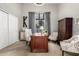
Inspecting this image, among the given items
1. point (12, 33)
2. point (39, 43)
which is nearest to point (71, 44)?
point (39, 43)

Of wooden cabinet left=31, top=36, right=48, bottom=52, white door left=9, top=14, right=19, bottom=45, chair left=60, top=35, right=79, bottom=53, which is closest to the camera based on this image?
chair left=60, top=35, right=79, bottom=53

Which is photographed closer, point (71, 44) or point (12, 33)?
point (71, 44)

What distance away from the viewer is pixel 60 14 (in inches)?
139

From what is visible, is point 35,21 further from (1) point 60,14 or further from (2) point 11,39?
(2) point 11,39

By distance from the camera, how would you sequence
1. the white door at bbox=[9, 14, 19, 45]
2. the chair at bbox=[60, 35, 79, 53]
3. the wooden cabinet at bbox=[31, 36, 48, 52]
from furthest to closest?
the wooden cabinet at bbox=[31, 36, 48, 52] < the white door at bbox=[9, 14, 19, 45] < the chair at bbox=[60, 35, 79, 53]

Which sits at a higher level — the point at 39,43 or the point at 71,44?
the point at 71,44

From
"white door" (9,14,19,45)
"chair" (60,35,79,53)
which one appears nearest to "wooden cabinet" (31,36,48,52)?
"white door" (9,14,19,45)

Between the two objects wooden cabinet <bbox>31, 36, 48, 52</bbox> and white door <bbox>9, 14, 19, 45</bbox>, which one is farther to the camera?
wooden cabinet <bbox>31, 36, 48, 52</bbox>

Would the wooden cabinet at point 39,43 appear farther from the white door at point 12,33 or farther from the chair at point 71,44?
the chair at point 71,44

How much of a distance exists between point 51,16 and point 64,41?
0.88 m

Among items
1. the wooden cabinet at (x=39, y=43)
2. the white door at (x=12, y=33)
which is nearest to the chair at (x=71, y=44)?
the wooden cabinet at (x=39, y=43)

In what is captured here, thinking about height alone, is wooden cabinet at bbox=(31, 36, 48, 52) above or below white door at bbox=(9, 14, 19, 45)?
below

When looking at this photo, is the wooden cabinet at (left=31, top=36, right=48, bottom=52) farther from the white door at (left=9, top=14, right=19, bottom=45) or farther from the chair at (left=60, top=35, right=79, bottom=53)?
the chair at (left=60, top=35, right=79, bottom=53)

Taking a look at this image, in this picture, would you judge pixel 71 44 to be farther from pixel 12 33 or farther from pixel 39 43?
pixel 12 33
